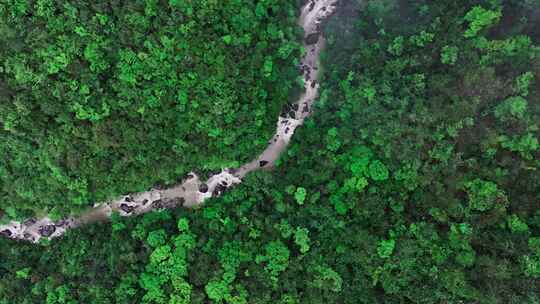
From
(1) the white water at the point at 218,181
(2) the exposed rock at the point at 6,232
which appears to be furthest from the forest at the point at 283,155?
(1) the white water at the point at 218,181

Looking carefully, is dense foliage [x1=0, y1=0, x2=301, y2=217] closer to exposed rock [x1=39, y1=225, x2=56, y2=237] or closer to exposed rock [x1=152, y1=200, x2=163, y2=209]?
exposed rock [x1=152, y1=200, x2=163, y2=209]

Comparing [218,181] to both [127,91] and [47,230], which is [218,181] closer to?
[127,91]

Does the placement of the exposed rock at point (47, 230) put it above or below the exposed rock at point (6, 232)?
below

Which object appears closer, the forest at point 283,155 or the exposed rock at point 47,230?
the forest at point 283,155

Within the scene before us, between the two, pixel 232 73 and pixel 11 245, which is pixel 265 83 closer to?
pixel 232 73

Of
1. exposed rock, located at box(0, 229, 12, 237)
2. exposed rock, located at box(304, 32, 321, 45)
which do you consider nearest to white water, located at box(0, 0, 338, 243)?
exposed rock, located at box(304, 32, 321, 45)

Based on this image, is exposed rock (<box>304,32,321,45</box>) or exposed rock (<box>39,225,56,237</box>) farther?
exposed rock (<box>304,32,321,45</box>)

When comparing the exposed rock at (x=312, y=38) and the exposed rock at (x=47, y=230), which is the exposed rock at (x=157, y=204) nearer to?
the exposed rock at (x=47, y=230)
